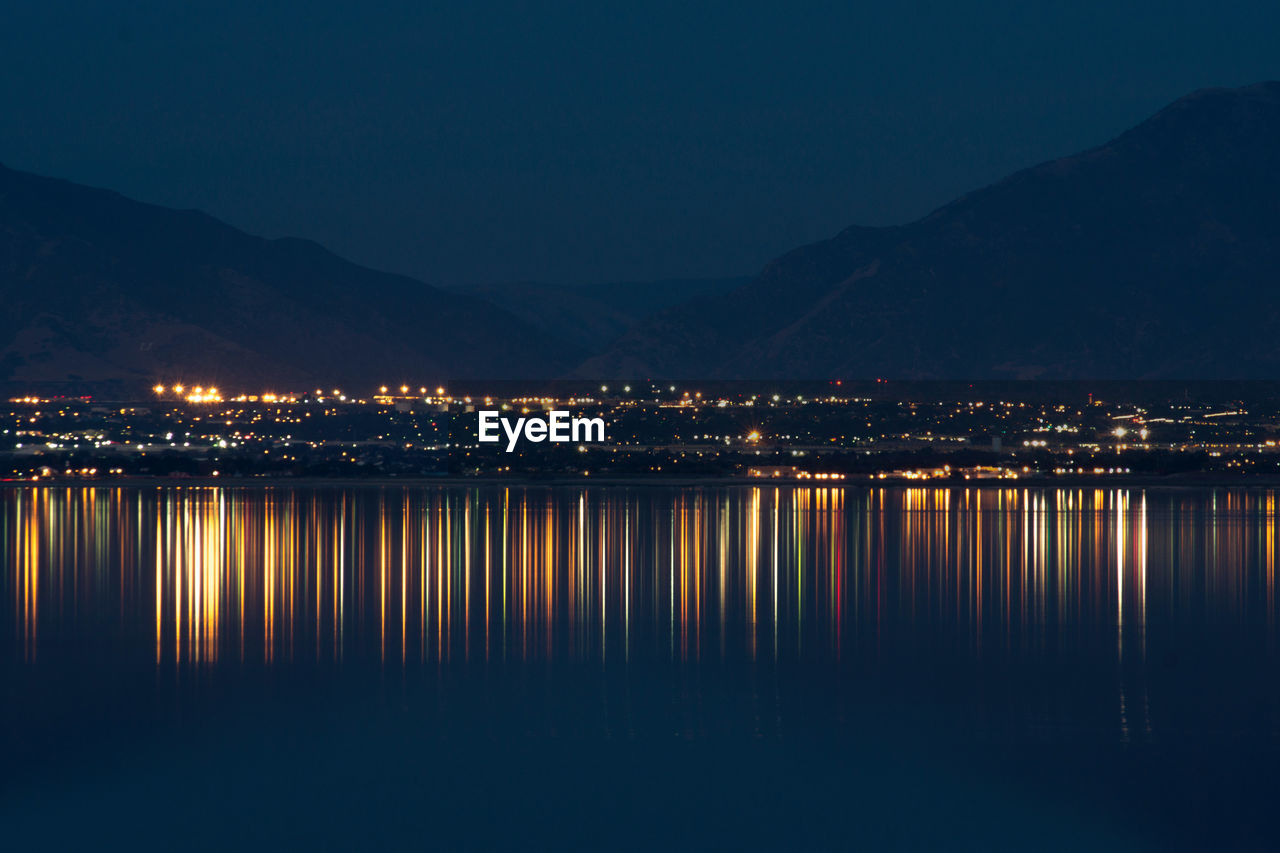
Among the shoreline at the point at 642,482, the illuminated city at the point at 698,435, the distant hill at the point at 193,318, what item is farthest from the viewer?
the distant hill at the point at 193,318

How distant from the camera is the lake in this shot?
14617mm

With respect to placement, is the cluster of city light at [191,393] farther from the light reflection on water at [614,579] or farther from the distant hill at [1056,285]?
the light reflection on water at [614,579]

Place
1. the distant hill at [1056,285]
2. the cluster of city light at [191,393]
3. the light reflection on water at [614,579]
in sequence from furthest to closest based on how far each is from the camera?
1. the distant hill at [1056,285]
2. the cluster of city light at [191,393]
3. the light reflection on water at [614,579]

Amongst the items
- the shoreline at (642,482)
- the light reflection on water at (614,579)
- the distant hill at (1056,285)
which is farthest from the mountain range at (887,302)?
the light reflection on water at (614,579)

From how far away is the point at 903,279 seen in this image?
496 feet

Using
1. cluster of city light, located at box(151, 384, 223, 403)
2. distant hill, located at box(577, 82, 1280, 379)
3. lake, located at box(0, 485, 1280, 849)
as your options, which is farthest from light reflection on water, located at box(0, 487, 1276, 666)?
distant hill, located at box(577, 82, 1280, 379)

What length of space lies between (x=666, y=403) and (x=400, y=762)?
3532 inches

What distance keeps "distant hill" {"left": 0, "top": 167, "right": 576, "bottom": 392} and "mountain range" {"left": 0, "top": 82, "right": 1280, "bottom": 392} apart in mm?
325

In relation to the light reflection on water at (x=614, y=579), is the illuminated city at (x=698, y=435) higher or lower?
higher

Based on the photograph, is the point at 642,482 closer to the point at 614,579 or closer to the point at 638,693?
the point at 614,579

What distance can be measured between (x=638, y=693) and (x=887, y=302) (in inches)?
5161

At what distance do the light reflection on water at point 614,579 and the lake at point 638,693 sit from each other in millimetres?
136

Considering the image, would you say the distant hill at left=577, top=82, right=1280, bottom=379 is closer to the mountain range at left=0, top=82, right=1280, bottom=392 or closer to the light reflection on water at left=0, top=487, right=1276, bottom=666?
the mountain range at left=0, top=82, right=1280, bottom=392

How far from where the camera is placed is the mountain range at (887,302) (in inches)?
5443
